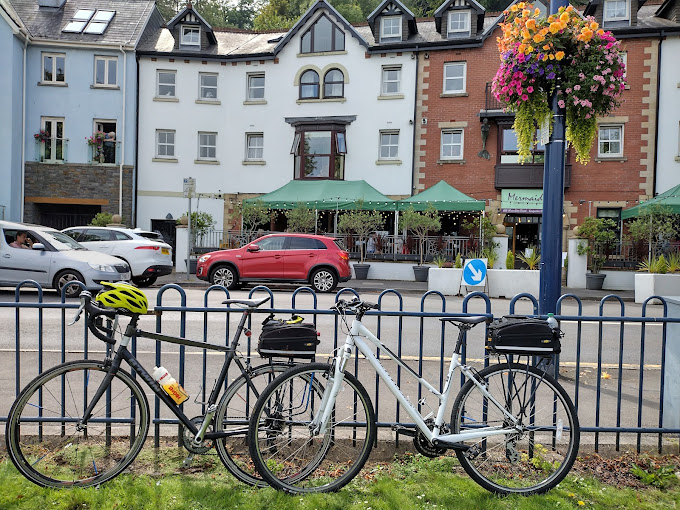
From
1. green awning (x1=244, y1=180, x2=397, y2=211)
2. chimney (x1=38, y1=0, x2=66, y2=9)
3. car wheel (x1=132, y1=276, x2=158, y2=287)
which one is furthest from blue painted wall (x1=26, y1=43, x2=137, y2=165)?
car wheel (x1=132, y1=276, x2=158, y2=287)

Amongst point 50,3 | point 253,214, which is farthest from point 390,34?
point 50,3

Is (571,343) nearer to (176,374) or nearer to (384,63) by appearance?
(176,374)

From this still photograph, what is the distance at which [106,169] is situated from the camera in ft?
91.8

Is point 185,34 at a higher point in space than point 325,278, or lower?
higher

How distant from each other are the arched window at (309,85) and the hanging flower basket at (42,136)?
11.9 metres

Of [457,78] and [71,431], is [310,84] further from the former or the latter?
[71,431]

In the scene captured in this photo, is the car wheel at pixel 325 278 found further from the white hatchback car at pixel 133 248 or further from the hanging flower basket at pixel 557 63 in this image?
the hanging flower basket at pixel 557 63

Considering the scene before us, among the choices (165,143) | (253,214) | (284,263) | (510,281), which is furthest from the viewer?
(165,143)

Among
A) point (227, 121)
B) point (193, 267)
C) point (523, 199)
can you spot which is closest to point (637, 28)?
point (523, 199)

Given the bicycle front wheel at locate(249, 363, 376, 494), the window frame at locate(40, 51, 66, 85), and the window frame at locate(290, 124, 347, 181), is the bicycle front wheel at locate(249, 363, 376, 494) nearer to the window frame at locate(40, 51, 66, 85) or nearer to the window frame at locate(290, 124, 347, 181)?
the window frame at locate(290, 124, 347, 181)

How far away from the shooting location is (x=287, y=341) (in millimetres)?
3783

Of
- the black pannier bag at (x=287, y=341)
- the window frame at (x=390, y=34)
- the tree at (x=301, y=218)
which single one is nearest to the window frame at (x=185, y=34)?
the window frame at (x=390, y=34)

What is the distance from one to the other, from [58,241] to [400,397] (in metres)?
12.3

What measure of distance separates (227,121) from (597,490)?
27238 millimetres
